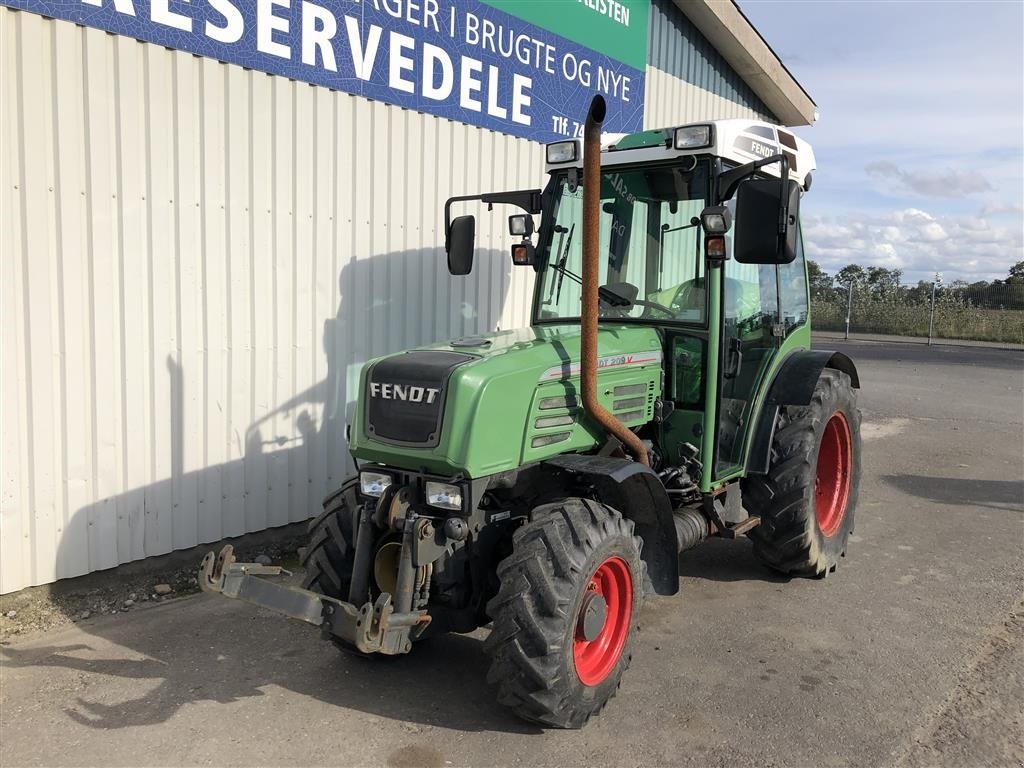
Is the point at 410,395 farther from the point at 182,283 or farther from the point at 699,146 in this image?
the point at 182,283

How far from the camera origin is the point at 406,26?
6324 millimetres

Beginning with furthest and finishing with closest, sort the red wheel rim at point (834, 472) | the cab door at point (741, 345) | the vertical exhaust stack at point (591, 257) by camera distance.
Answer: the red wheel rim at point (834, 472) → the cab door at point (741, 345) → the vertical exhaust stack at point (591, 257)

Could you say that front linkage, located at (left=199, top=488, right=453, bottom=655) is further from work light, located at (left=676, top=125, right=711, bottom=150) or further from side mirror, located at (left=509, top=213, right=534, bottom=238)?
work light, located at (left=676, top=125, right=711, bottom=150)

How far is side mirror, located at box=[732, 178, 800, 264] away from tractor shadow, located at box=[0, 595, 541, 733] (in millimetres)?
2364

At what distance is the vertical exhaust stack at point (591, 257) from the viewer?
11.4ft

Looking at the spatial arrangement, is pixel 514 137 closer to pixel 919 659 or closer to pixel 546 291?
pixel 546 291

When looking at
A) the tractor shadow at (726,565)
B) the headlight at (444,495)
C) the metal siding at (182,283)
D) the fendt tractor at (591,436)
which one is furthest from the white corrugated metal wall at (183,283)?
the tractor shadow at (726,565)

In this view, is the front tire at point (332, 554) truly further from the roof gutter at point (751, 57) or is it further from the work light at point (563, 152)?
the roof gutter at point (751, 57)

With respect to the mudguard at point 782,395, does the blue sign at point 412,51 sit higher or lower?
higher

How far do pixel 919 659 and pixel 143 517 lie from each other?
4.40 meters

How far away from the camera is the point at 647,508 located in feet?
13.3

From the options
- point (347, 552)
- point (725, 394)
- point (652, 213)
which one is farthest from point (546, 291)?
point (347, 552)

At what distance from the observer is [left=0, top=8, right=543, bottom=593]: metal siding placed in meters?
4.54

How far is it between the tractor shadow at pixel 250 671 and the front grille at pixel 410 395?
1.21 metres
